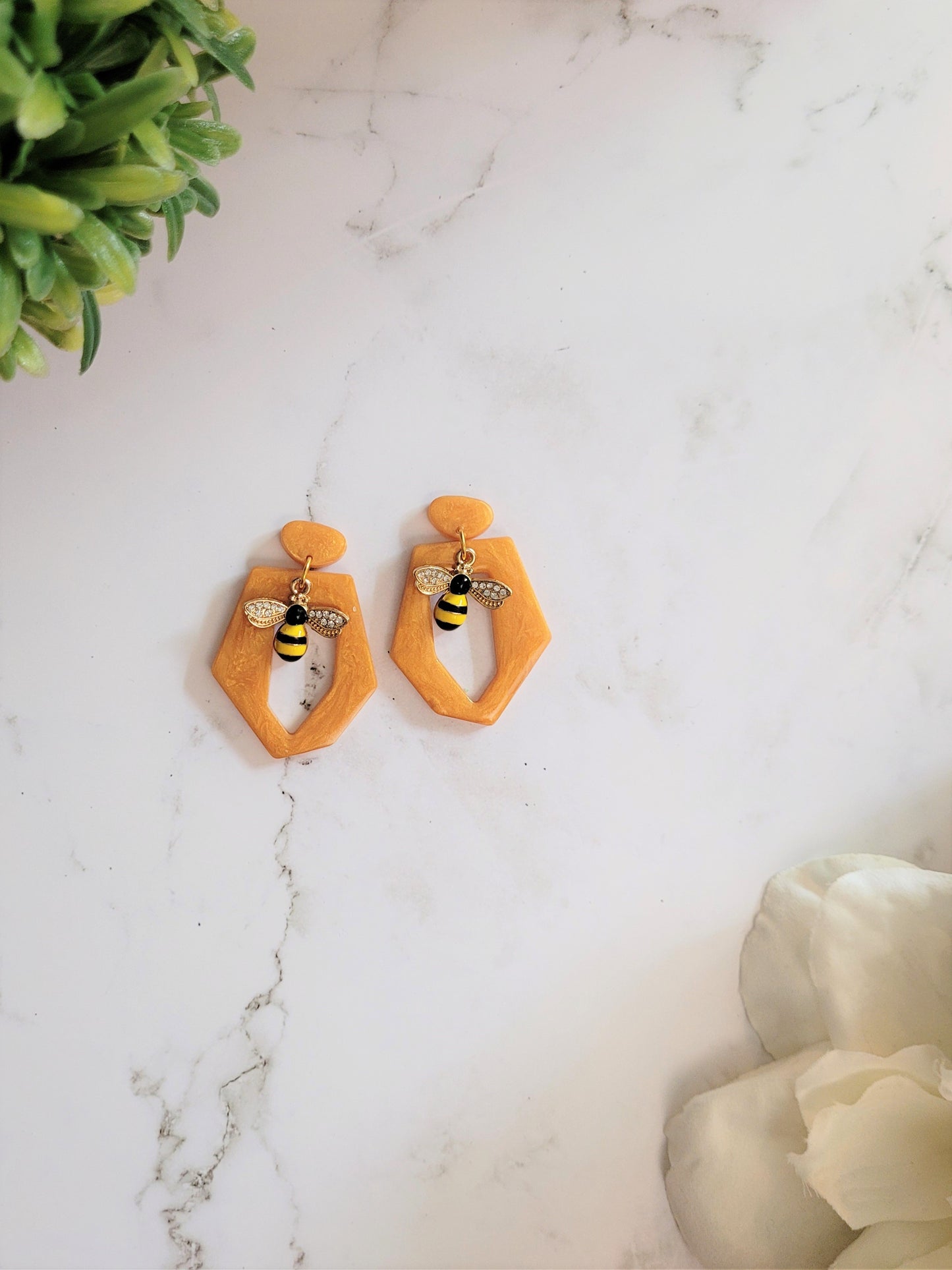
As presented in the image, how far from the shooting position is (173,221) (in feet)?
1.96

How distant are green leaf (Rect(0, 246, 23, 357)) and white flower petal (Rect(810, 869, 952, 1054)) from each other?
0.69 m

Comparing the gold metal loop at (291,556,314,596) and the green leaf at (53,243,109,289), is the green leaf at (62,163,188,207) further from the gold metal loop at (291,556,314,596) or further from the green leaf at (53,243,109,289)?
the gold metal loop at (291,556,314,596)

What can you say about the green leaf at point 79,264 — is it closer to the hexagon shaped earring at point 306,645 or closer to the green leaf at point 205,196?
the green leaf at point 205,196

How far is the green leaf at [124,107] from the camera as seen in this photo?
1.56ft

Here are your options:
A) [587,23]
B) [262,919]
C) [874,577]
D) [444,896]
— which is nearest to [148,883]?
[262,919]

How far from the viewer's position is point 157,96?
48cm

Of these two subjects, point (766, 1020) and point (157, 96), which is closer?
point (157, 96)

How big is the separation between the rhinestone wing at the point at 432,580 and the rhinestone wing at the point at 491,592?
2 cm

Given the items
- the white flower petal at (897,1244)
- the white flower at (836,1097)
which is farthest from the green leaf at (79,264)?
the white flower petal at (897,1244)

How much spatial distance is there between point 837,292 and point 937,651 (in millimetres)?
324

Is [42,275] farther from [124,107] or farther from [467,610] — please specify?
A: [467,610]

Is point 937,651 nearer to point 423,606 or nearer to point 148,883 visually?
point 423,606

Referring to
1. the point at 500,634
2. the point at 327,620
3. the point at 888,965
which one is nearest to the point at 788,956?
the point at 888,965

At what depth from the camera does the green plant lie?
1.50ft
